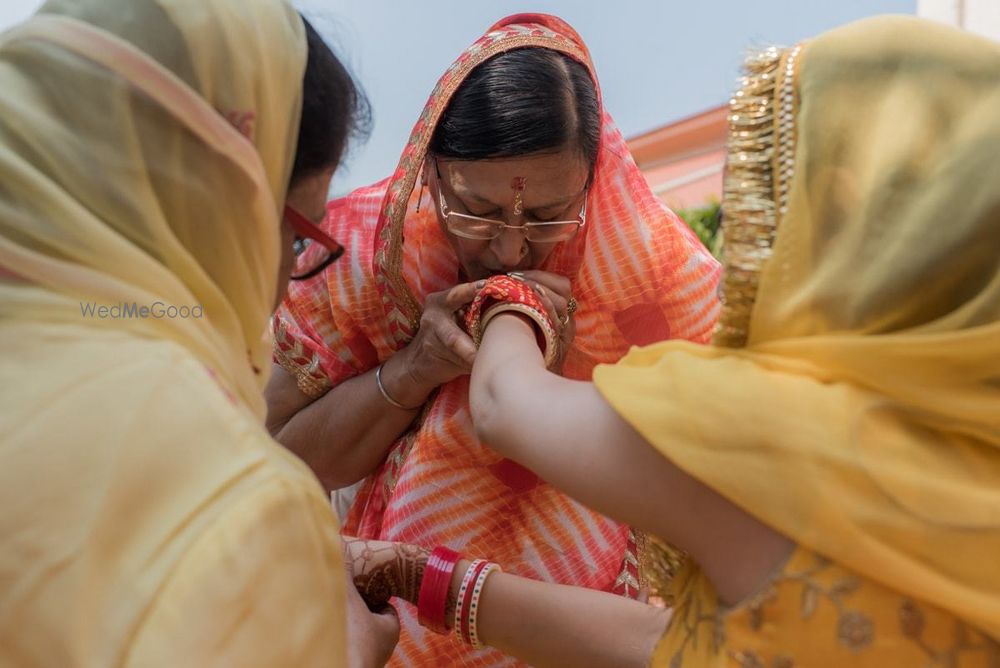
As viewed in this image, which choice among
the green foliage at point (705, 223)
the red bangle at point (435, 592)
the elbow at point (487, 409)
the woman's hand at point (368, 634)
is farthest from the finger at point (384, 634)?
the green foliage at point (705, 223)

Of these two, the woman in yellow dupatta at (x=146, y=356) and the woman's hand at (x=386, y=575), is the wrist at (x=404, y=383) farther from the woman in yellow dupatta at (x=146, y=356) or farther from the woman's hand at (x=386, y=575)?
the woman in yellow dupatta at (x=146, y=356)

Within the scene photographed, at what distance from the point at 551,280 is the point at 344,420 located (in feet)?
1.74

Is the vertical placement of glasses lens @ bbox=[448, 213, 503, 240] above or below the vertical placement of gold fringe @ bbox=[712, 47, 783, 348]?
below

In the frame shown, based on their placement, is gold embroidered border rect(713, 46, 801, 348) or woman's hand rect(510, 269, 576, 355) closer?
gold embroidered border rect(713, 46, 801, 348)

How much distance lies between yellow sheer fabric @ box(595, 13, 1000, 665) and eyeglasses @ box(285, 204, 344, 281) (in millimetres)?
450

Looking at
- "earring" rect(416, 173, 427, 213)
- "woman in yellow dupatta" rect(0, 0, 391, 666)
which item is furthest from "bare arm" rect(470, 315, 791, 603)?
"earring" rect(416, 173, 427, 213)

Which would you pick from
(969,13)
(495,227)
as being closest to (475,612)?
Answer: (495,227)

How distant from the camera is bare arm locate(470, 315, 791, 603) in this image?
122 centimetres

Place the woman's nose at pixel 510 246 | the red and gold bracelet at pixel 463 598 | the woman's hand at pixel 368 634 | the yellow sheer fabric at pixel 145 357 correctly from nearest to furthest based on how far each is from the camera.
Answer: the yellow sheer fabric at pixel 145 357 < the woman's hand at pixel 368 634 < the red and gold bracelet at pixel 463 598 < the woman's nose at pixel 510 246

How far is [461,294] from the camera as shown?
197 cm

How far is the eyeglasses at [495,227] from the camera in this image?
6.59 feet

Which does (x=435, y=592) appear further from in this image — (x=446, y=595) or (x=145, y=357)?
(x=145, y=357)

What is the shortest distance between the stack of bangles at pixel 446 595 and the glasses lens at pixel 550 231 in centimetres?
62

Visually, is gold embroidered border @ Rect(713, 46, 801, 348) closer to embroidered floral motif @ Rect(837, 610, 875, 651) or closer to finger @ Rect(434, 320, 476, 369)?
embroidered floral motif @ Rect(837, 610, 875, 651)
